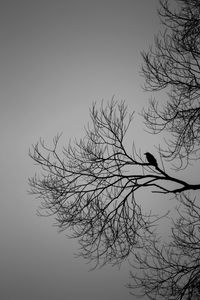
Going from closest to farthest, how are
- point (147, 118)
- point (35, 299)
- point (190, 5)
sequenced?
1. point (190, 5)
2. point (147, 118)
3. point (35, 299)

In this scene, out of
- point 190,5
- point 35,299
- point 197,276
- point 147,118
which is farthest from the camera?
point 35,299

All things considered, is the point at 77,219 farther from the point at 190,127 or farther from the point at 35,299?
the point at 35,299

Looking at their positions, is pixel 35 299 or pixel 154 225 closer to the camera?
pixel 154 225

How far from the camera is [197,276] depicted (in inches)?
217

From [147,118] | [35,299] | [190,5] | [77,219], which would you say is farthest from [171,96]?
[35,299]

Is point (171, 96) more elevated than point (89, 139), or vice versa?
point (171, 96)

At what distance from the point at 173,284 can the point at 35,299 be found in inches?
7831

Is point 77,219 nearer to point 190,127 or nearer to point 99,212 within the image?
point 99,212

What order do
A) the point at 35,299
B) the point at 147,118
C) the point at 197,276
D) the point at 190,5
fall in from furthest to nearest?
the point at 35,299
the point at 147,118
the point at 190,5
the point at 197,276

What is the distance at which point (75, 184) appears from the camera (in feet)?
20.4

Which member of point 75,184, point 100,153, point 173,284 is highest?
point 100,153

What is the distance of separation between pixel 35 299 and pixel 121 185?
19923 centimetres

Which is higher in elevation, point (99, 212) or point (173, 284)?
point (99, 212)

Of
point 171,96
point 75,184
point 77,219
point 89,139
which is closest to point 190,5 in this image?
point 171,96
